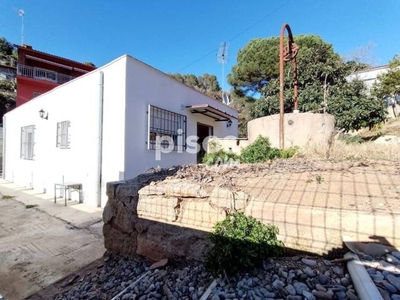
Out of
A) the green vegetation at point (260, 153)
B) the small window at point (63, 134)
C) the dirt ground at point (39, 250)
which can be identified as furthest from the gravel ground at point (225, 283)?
the small window at point (63, 134)

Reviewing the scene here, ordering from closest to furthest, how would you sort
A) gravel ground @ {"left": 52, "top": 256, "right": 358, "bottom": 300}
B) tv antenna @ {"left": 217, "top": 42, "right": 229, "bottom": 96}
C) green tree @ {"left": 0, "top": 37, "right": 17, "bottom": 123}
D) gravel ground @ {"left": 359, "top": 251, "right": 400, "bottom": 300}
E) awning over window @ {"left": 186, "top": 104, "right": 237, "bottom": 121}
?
gravel ground @ {"left": 359, "top": 251, "right": 400, "bottom": 300}, gravel ground @ {"left": 52, "top": 256, "right": 358, "bottom": 300}, awning over window @ {"left": 186, "top": 104, "right": 237, "bottom": 121}, tv antenna @ {"left": 217, "top": 42, "right": 229, "bottom": 96}, green tree @ {"left": 0, "top": 37, "right": 17, "bottom": 123}

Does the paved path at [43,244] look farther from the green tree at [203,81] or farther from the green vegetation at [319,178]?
the green tree at [203,81]

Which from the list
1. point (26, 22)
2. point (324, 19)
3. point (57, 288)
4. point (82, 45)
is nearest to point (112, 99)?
point (57, 288)

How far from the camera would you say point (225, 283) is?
5.43 feet

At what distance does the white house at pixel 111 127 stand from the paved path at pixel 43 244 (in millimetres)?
940

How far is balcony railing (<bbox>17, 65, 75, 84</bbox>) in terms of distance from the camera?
1385 centimetres

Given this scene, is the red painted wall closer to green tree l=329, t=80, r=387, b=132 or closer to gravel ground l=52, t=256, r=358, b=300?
gravel ground l=52, t=256, r=358, b=300

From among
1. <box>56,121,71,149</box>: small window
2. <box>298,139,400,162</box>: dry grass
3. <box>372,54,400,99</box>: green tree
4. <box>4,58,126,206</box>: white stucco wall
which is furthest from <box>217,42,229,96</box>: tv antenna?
<box>298,139,400,162</box>: dry grass

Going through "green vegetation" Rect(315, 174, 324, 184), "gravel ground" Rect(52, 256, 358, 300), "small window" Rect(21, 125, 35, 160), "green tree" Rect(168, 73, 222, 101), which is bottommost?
"gravel ground" Rect(52, 256, 358, 300)

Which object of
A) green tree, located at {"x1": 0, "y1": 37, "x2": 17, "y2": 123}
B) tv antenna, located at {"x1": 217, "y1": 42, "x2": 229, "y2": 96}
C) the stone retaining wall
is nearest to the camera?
the stone retaining wall

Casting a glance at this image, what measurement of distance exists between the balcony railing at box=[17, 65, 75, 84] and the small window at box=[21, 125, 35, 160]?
22.5 ft

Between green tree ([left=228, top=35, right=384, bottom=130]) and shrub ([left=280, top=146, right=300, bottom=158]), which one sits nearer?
shrub ([left=280, top=146, right=300, bottom=158])

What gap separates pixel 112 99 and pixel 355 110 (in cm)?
831

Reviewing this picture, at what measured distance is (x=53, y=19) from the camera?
9.18 metres
